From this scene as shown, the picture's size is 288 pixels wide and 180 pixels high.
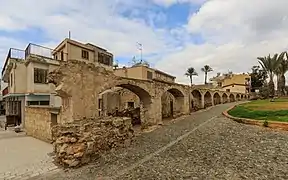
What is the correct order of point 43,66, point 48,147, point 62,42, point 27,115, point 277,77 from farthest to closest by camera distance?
point 277,77 → point 62,42 → point 43,66 → point 27,115 → point 48,147

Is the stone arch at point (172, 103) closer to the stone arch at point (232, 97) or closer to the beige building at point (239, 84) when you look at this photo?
the stone arch at point (232, 97)

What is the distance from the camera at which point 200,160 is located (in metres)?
8.31

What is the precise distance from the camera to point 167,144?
11.5 meters

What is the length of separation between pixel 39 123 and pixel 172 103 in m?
15.2

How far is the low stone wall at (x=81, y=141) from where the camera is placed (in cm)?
900

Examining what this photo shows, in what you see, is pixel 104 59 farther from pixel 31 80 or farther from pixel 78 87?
pixel 78 87

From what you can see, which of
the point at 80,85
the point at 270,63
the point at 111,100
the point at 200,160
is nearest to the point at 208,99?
the point at 270,63

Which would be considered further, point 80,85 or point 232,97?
point 232,97

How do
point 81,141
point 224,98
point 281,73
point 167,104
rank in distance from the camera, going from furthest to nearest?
point 224,98 → point 281,73 → point 167,104 → point 81,141

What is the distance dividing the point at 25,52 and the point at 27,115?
901 cm

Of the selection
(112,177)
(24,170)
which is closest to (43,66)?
(24,170)

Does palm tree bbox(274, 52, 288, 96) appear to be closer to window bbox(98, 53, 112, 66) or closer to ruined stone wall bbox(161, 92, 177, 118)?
ruined stone wall bbox(161, 92, 177, 118)

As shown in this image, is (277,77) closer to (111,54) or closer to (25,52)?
(111,54)

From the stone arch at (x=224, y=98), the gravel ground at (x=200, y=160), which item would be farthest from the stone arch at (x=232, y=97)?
the gravel ground at (x=200, y=160)
